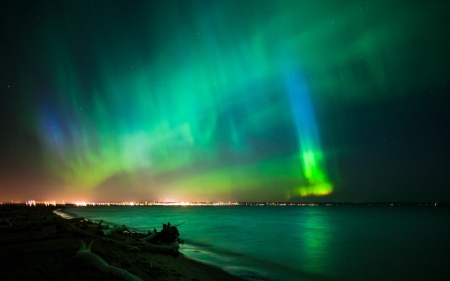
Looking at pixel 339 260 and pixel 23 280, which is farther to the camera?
pixel 339 260

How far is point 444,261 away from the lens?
62.6 ft

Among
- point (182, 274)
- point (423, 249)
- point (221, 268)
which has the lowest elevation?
point (423, 249)

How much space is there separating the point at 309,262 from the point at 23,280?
51.3 ft

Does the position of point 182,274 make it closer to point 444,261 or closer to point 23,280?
point 23,280

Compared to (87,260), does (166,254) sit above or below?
below

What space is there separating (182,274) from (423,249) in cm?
2303

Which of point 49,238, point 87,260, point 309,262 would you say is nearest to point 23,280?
point 87,260

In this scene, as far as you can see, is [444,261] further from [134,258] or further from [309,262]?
[134,258]

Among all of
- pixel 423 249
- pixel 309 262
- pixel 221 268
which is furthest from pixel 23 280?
pixel 423 249

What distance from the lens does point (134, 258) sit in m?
10.8

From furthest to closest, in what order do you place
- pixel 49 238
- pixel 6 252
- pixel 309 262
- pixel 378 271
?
pixel 309 262 < pixel 378 271 < pixel 49 238 < pixel 6 252

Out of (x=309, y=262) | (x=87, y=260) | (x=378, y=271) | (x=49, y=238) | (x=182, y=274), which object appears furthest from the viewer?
(x=309, y=262)

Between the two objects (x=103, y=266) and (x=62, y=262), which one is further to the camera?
(x=62, y=262)

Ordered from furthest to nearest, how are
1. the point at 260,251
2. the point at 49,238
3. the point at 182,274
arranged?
1. the point at 260,251
2. the point at 49,238
3. the point at 182,274
